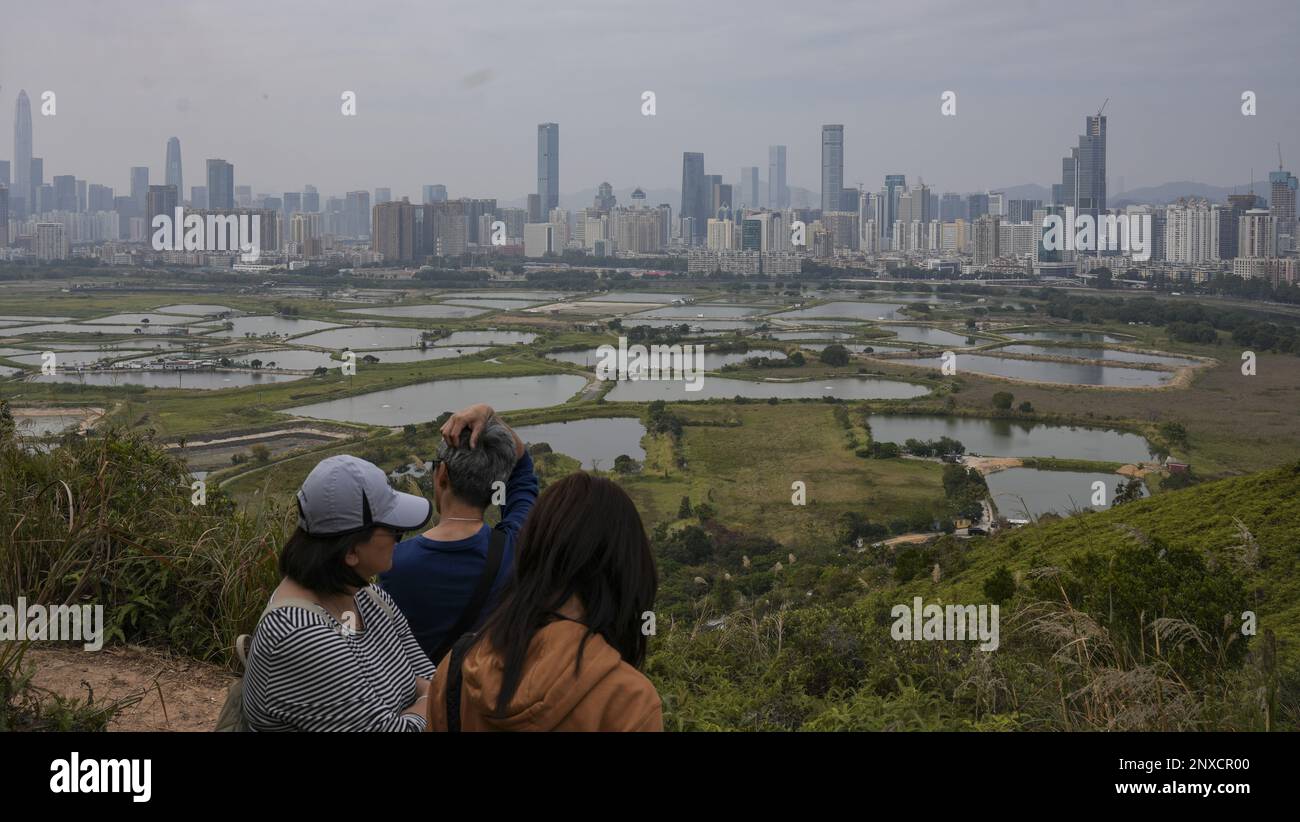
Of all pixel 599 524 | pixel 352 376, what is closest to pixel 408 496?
pixel 599 524

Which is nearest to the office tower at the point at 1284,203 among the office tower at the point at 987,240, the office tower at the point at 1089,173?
the office tower at the point at 1089,173

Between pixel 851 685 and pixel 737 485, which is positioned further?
pixel 737 485

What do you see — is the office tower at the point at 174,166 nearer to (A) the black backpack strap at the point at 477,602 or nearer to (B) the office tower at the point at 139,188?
(B) the office tower at the point at 139,188

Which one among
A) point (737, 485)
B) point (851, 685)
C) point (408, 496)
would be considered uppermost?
point (408, 496)

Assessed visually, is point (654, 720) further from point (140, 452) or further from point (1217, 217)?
point (1217, 217)

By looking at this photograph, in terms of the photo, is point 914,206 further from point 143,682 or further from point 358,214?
point 143,682

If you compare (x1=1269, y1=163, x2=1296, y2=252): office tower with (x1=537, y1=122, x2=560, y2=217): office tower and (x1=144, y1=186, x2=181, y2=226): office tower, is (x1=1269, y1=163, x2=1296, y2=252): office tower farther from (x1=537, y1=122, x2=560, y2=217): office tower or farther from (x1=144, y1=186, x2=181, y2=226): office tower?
(x1=144, y1=186, x2=181, y2=226): office tower
